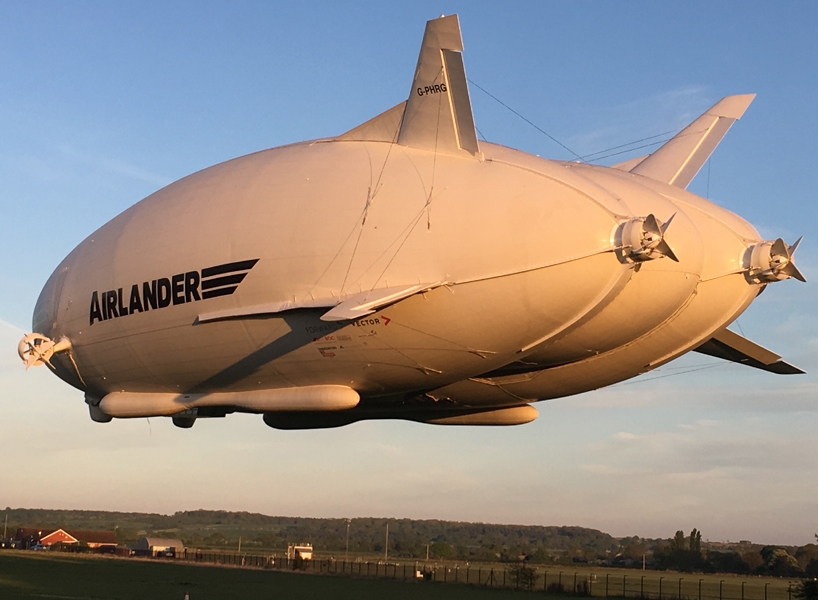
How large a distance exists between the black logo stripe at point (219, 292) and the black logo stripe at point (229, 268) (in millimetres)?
367

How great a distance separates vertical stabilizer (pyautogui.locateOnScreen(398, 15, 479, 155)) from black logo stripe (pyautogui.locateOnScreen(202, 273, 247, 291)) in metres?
4.65

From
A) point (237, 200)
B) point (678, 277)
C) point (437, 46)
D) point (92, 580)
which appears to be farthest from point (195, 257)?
point (92, 580)

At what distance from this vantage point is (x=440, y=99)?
20.4 m

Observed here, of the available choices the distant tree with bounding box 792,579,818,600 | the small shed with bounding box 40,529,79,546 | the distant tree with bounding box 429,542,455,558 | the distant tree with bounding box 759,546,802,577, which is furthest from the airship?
the distant tree with bounding box 429,542,455,558

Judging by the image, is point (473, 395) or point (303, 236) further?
point (473, 395)

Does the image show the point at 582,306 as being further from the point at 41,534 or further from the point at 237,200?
the point at 41,534

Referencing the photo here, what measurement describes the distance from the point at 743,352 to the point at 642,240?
32.1 ft

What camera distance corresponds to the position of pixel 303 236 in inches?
802

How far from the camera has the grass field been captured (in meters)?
37.3

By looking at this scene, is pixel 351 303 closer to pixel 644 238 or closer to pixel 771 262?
pixel 644 238

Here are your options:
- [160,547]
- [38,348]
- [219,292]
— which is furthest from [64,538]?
[219,292]

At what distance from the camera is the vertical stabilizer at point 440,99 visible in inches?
776

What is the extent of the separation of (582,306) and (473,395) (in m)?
7.26

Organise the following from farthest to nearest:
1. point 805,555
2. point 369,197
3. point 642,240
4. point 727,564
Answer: point 805,555
point 727,564
point 369,197
point 642,240
